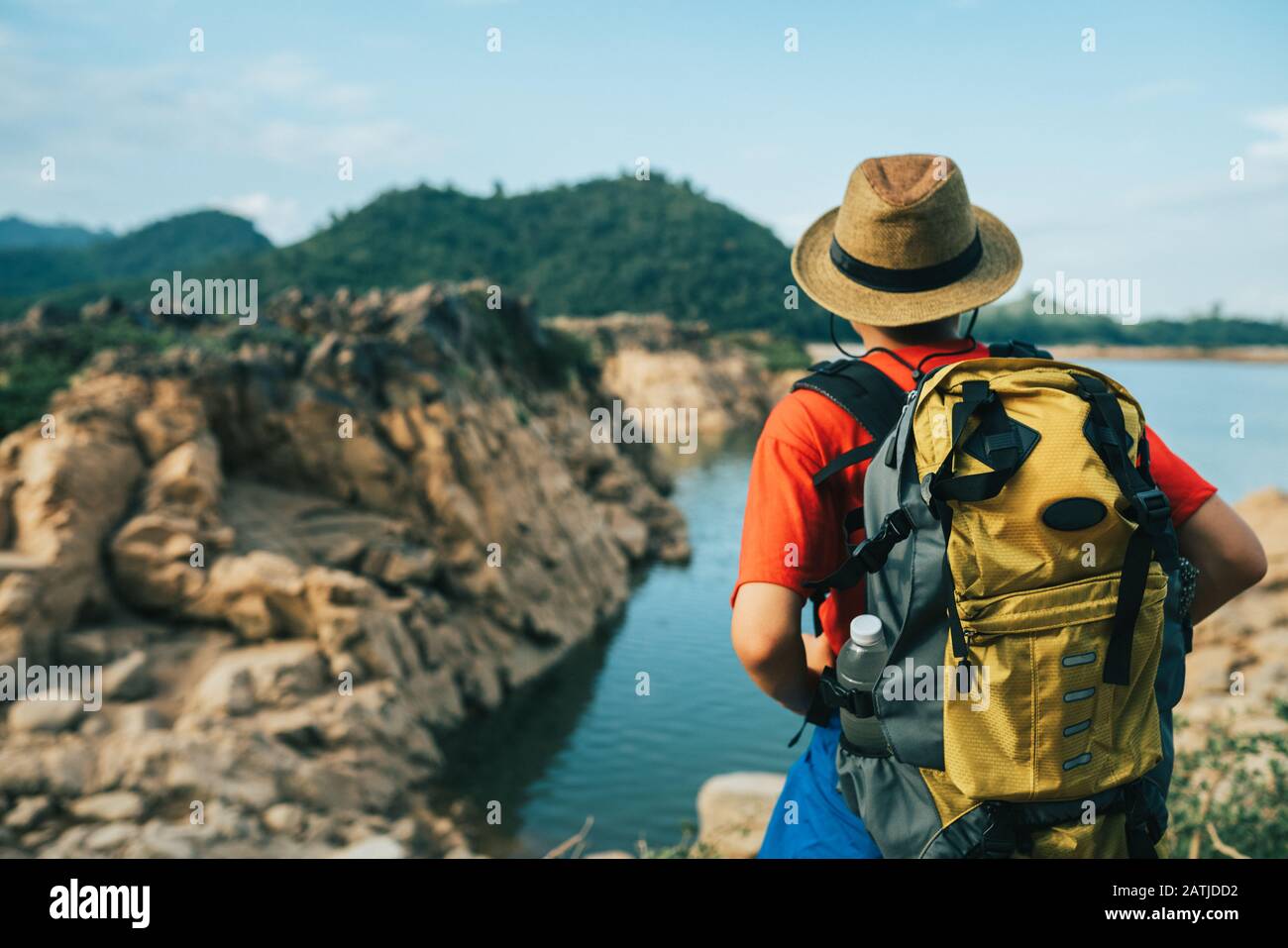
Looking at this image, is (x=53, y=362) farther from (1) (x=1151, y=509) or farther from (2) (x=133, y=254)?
(2) (x=133, y=254)

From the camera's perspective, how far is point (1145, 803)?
2012 mm

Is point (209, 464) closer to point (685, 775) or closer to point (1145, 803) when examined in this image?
point (685, 775)

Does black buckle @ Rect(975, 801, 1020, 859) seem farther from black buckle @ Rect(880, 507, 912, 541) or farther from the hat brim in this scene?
the hat brim

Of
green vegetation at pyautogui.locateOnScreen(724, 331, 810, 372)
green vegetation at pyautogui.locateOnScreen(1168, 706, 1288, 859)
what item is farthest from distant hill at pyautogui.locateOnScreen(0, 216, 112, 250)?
green vegetation at pyautogui.locateOnScreen(1168, 706, 1288, 859)

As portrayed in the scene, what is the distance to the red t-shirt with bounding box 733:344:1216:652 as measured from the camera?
6.87 feet

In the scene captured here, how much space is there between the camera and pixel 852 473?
2186 millimetres

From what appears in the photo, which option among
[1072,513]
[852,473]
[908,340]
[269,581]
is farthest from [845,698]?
[269,581]

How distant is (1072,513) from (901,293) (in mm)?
801

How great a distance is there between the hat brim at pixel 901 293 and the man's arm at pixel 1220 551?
714mm

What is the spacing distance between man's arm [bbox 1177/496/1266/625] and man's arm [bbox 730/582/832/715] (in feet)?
3.13

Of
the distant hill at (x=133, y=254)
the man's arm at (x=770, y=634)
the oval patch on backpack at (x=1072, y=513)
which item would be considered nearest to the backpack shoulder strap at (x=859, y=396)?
the man's arm at (x=770, y=634)

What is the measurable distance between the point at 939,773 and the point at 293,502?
11809 millimetres

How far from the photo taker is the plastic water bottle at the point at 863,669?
1960 millimetres
